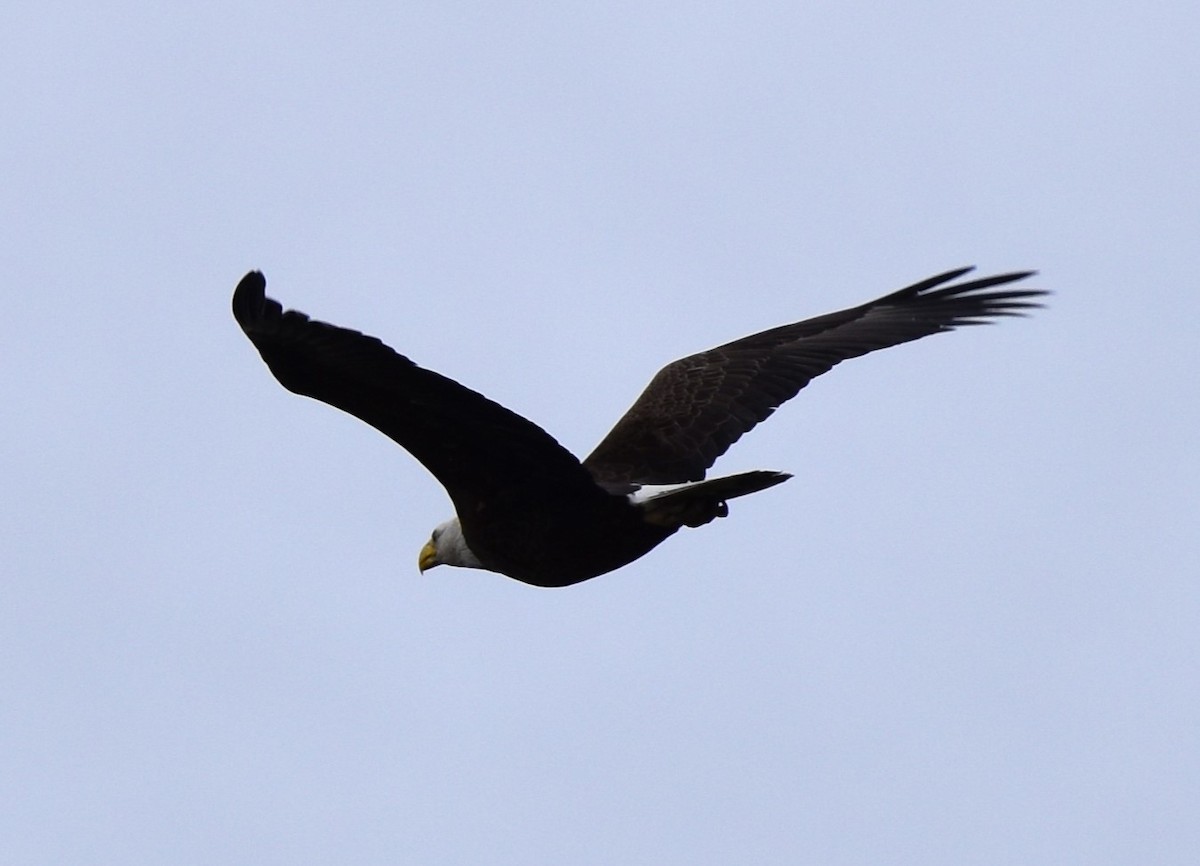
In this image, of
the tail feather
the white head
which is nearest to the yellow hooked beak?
the white head

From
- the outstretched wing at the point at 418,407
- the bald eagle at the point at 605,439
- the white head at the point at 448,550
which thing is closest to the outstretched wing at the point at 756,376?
the bald eagle at the point at 605,439

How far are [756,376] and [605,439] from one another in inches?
37.3

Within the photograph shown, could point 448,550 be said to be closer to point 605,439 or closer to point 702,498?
point 605,439

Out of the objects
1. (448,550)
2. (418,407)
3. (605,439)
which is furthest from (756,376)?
(418,407)

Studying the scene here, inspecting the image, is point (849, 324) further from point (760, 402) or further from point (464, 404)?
point (464, 404)

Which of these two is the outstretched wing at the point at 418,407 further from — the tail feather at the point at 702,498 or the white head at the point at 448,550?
the white head at the point at 448,550

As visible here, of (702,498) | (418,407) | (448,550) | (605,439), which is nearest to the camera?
(418,407)

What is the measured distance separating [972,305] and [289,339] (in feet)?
15.3

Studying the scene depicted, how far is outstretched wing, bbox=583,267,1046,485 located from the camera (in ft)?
38.2

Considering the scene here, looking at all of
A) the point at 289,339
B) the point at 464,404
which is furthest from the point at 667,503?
the point at 289,339

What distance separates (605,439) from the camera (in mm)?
11883

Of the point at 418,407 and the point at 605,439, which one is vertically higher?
the point at 605,439

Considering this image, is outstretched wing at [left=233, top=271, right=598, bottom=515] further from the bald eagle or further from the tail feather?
the tail feather

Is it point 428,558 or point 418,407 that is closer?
point 418,407
